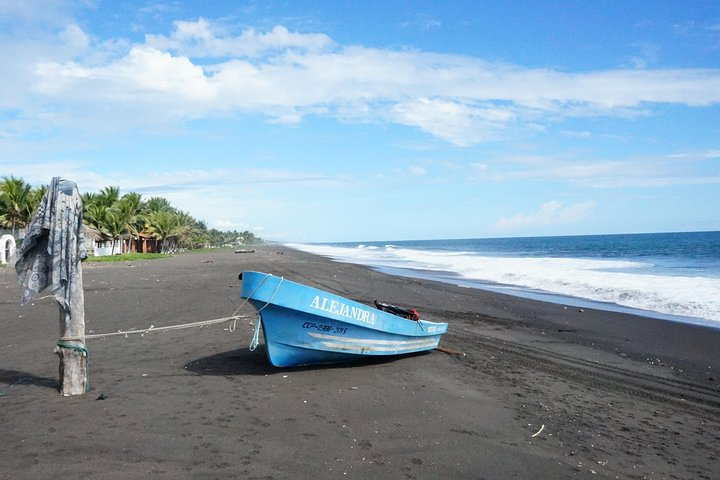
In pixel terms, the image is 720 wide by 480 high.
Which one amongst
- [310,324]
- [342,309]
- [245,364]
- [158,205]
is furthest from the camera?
[158,205]

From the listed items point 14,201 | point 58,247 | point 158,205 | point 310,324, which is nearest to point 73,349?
point 58,247

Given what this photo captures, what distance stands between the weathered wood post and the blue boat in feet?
6.48

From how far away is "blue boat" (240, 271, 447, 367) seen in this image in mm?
7020

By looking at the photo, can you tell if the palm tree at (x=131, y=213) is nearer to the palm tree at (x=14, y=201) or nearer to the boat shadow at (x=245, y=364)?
the palm tree at (x=14, y=201)

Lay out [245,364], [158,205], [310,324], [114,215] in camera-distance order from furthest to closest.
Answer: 1. [158,205]
2. [114,215]
3. [245,364]
4. [310,324]

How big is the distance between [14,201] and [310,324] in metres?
37.3

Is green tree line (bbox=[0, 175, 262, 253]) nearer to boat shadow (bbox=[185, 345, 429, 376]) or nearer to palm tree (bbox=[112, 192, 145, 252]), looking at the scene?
palm tree (bbox=[112, 192, 145, 252])

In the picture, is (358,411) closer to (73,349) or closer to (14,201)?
(73,349)

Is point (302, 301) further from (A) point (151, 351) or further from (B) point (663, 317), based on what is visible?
(B) point (663, 317)

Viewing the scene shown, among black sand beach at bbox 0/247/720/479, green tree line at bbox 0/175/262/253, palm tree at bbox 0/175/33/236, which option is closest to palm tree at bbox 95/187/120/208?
green tree line at bbox 0/175/262/253

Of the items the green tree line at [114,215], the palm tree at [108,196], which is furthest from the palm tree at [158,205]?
the palm tree at [108,196]

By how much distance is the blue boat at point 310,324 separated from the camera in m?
7.02

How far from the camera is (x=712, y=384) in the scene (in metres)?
8.46

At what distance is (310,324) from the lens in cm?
728
